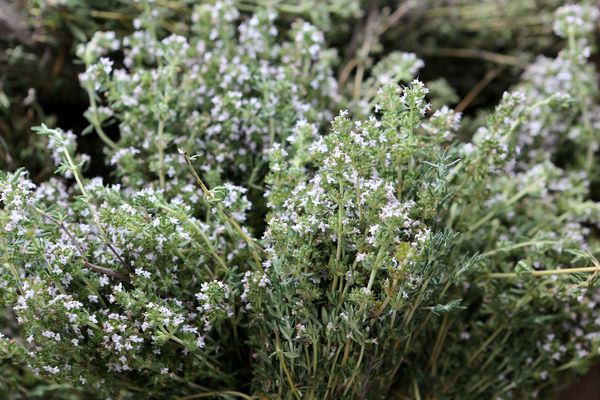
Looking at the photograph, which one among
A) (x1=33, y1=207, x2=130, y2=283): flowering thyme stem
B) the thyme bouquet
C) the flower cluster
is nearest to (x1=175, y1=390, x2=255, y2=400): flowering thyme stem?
the thyme bouquet

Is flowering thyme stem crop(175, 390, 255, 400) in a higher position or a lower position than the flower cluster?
lower

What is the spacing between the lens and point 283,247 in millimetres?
820

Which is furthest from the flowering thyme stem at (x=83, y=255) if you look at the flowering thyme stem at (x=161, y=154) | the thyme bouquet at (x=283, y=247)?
the flowering thyme stem at (x=161, y=154)

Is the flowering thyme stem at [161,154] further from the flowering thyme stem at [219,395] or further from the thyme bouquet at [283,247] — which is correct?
the flowering thyme stem at [219,395]

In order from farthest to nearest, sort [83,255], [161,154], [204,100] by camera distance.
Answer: [204,100], [161,154], [83,255]

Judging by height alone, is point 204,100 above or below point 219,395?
above

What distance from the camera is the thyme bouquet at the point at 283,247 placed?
79cm

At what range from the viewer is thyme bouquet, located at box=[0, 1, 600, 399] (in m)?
0.79

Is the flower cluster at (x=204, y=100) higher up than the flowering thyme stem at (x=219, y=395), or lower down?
higher up

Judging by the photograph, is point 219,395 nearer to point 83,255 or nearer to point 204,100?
Answer: point 83,255

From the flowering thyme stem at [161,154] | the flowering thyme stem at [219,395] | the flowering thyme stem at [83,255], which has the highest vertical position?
the flowering thyme stem at [161,154]

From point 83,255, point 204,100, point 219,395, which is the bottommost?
point 219,395

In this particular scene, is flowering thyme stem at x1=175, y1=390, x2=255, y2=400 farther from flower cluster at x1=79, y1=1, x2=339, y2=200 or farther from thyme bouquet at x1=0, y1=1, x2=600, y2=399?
flower cluster at x1=79, y1=1, x2=339, y2=200

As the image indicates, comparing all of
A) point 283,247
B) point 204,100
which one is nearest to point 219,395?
point 283,247
